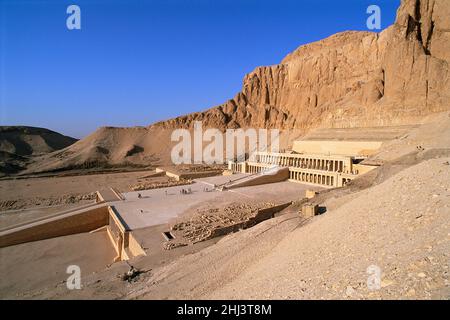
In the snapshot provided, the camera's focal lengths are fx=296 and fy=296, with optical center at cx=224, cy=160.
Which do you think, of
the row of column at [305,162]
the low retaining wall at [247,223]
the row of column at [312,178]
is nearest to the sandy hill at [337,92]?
the row of column at [305,162]

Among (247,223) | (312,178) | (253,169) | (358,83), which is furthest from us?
(358,83)

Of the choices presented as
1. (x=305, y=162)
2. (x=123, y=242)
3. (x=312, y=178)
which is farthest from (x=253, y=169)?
(x=123, y=242)

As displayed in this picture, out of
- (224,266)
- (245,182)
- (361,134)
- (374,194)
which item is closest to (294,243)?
(224,266)

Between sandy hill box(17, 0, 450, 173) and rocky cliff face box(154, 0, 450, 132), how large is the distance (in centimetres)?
7

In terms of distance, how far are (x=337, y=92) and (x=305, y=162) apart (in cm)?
1574

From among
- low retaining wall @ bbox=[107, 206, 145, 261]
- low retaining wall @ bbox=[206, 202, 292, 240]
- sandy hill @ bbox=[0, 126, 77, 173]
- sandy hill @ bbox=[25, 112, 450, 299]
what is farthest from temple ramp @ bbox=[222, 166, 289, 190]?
sandy hill @ bbox=[0, 126, 77, 173]

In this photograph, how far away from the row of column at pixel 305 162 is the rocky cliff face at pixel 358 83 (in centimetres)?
652

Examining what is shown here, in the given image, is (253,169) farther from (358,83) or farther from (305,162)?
(358,83)

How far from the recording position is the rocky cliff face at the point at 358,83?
78.4ft

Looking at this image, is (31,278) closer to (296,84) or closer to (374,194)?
(374,194)

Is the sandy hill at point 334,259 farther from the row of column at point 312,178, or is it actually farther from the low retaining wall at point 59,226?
the row of column at point 312,178

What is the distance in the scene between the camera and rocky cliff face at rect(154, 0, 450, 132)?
2389 cm

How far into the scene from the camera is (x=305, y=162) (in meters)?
26.1

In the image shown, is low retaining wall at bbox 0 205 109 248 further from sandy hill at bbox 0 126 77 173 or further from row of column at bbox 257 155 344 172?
sandy hill at bbox 0 126 77 173
